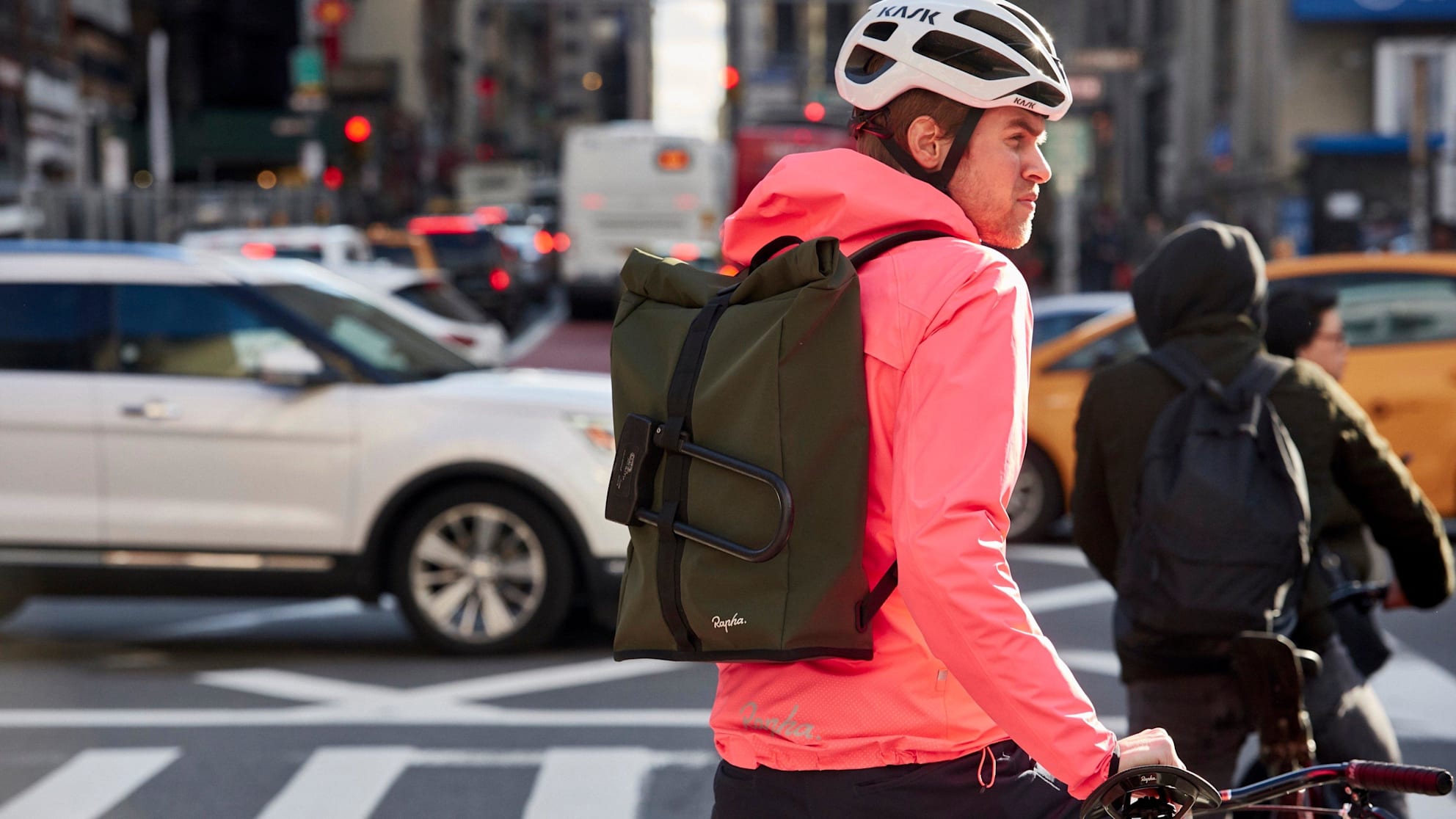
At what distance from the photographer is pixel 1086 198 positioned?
62.4 m

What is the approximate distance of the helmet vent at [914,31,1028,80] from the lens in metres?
2.35

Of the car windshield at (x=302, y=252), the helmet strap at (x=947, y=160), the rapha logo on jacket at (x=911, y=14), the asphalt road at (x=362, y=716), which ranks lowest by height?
the asphalt road at (x=362, y=716)

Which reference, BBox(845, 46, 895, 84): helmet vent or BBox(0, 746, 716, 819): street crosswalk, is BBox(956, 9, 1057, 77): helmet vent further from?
BBox(0, 746, 716, 819): street crosswalk

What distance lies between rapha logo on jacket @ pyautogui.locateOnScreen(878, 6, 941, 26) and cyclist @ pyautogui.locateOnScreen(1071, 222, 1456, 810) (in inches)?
65.0

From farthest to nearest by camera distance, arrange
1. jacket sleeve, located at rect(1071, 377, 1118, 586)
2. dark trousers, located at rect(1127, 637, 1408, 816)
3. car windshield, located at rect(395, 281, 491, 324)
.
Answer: car windshield, located at rect(395, 281, 491, 324), jacket sleeve, located at rect(1071, 377, 1118, 586), dark trousers, located at rect(1127, 637, 1408, 816)

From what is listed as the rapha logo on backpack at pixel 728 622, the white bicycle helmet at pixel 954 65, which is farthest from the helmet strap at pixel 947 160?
the rapha logo on backpack at pixel 728 622

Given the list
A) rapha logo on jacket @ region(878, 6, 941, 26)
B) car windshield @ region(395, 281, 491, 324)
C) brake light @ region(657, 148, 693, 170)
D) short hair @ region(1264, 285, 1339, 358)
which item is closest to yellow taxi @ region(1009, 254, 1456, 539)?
short hair @ region(1264, 285, 1339, 358)

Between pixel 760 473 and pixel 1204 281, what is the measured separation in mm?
1992

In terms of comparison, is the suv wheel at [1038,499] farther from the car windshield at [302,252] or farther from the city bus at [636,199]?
the city bus at [636,199]

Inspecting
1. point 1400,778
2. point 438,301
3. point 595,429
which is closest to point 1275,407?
point 1400,778

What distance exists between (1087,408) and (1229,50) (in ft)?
137

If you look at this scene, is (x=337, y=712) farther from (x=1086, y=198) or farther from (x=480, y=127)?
(x=480, y=127)

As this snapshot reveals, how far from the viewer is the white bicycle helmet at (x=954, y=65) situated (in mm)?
2346

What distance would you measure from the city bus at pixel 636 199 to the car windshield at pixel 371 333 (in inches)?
1096
